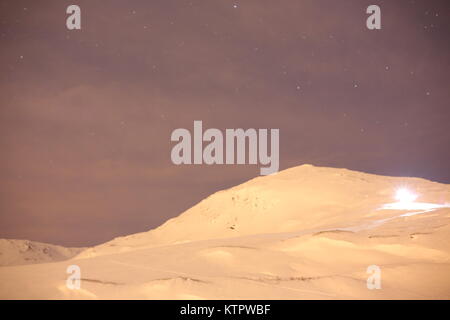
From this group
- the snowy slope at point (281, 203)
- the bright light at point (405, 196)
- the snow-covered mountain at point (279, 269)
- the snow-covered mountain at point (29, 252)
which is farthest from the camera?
the snow-covered mountain at point (29, 252)

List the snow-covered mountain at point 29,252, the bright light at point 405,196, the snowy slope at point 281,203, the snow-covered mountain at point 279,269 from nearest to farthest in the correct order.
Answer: the snow-covered mountain at point 279,269, the bright light at point 405,196, the snowy slope at point 281,203, the snow-covered mountain at point 29,252

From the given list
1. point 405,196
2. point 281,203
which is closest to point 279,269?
point 405,196

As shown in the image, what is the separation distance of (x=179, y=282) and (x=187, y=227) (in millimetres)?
22137

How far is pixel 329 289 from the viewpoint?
7.35 meters

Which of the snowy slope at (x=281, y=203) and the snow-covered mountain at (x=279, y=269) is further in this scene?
the snowy slope at (x=281, y=203)

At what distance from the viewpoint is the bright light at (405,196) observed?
20195 mm

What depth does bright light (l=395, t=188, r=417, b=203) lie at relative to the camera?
20195mm

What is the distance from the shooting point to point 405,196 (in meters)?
21.4

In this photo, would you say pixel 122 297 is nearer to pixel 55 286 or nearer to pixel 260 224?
pixel 55 286

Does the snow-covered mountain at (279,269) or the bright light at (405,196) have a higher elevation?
the bright light at (405,196)

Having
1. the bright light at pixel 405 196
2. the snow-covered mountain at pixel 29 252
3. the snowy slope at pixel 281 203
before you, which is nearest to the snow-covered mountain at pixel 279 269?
the bright light at pixel 405 196

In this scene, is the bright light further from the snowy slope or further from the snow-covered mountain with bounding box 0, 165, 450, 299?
the snow-covered mountain with bounding box 0, 165, 450, 299

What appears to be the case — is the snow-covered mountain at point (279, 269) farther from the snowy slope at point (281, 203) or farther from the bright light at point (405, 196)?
the snowy slope at point (281, 203)
